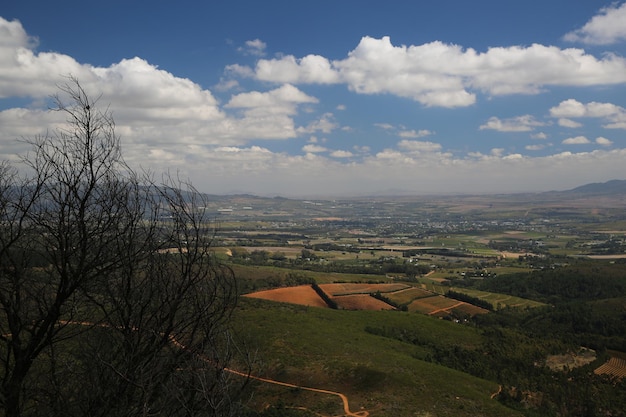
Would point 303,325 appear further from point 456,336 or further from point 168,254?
point 168,254

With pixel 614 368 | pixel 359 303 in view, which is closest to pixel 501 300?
pixel 359 303

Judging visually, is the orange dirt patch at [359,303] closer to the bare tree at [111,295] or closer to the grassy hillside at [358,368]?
the grassy hillside at [358,368]

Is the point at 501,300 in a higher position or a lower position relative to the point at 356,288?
lower

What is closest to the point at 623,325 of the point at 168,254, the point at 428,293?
the point at 428,293

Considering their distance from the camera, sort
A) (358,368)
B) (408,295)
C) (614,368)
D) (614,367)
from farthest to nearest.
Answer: (408,295)
(614,367)
(614,368)
(358,368)

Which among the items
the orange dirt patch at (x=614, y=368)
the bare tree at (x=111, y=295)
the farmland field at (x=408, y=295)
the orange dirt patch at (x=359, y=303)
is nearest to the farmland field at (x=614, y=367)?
the orange dirt patch at (x=614, y=368)

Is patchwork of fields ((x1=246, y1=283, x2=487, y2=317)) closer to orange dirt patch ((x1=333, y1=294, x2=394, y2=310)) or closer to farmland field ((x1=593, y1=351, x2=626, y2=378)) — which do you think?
orange dirt patch ((x1=333, y1=294, x2=394, y2=310))

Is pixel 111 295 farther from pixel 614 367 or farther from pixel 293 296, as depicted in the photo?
pixel 293 296
